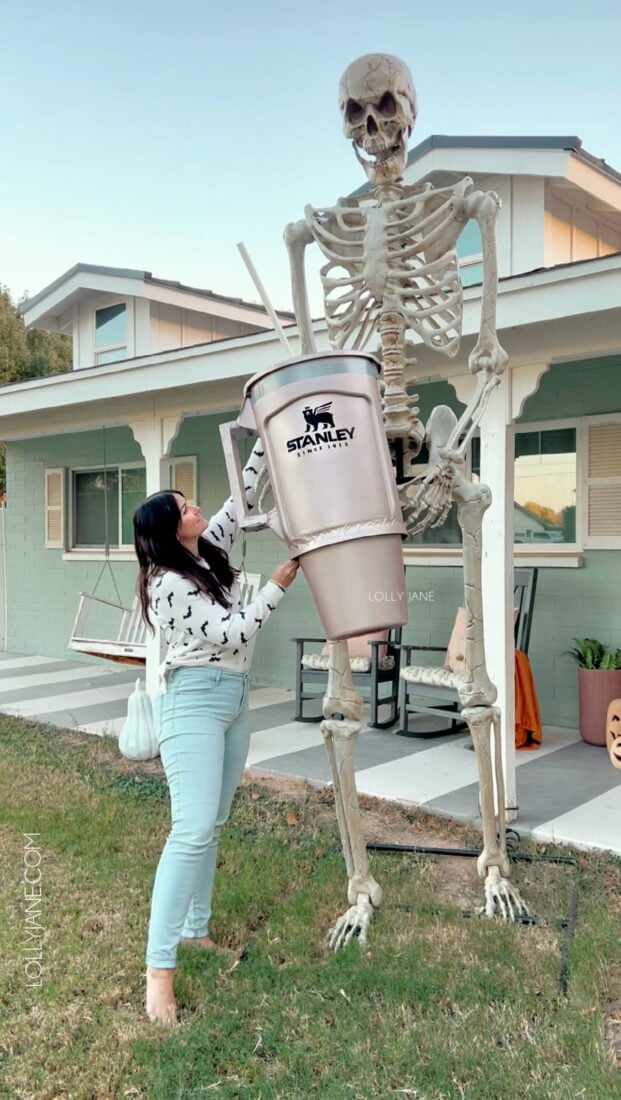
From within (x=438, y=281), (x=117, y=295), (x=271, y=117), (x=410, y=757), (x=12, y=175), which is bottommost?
(x=410, y=757)

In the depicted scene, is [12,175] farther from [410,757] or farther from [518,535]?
[410,757]

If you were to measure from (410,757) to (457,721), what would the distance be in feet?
3.22

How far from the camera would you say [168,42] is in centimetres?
854

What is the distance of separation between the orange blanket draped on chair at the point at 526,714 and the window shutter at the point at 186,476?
4.20m

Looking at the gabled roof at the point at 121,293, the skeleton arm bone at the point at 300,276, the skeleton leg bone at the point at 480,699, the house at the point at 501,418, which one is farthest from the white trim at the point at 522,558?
the gabled roof at the point at 121,293

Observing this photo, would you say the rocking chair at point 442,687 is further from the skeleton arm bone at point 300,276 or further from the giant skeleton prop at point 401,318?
the skeleton arm bone at point 300,276

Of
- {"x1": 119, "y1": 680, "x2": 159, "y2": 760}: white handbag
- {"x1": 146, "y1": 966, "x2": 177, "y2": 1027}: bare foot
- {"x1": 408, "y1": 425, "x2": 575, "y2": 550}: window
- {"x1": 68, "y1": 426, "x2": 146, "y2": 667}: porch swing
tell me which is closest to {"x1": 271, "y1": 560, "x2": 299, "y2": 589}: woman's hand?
{"x1": 146, "y1": 966, "x2": 177, "y2": 1027}: bare foot

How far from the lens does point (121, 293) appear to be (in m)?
9.95

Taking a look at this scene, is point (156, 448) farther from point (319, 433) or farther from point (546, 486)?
point (319, 433)

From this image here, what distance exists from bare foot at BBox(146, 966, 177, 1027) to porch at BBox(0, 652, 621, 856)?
2046mm

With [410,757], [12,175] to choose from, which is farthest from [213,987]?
[12,175]

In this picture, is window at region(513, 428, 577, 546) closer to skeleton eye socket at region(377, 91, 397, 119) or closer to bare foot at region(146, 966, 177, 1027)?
skeleton eye socket at region(377, 91, 397, 119)

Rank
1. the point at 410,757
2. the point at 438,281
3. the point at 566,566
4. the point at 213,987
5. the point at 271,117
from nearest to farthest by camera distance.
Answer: the point at 213,987 → the point at 438,281 → the point at 410,757 → the point at 566,566 → the point at 271,117

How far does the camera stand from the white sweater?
2.38m
